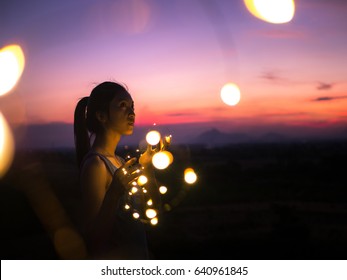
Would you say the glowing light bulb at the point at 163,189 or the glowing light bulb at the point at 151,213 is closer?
the glowing light bulb at the point at 151,213

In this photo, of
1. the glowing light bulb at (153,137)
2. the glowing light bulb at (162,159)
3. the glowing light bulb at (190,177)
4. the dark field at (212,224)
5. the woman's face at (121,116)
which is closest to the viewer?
the glowing light bulb at (162,159)

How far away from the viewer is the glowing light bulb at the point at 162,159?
1.58m

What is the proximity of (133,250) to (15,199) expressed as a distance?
12.6 m

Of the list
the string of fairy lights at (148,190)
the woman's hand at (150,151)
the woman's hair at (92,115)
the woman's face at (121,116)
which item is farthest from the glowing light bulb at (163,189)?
the woman's hair at (92,115)

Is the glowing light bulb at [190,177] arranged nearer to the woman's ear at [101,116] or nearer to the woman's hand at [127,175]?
the woman's hand at [127,175]

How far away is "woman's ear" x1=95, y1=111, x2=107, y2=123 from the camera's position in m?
2.07

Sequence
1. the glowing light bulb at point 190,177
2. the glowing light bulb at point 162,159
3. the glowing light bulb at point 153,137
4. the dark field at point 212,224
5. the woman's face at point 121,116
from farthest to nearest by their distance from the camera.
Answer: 1. the dark field at point 212,224
2. the woman's face at point 121,116
3. the glowing light bulb at point 190,177
4. the glowing light bulb at point 153,137
5. the glowing light bulb at point 162,159

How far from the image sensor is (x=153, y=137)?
5.60 ft

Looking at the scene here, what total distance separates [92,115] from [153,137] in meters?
0.52

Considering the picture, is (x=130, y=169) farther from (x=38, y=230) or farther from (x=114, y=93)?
(x=38, y=230)

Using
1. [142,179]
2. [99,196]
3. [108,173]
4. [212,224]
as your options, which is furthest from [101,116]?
[212,224]

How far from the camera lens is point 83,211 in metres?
1.79
